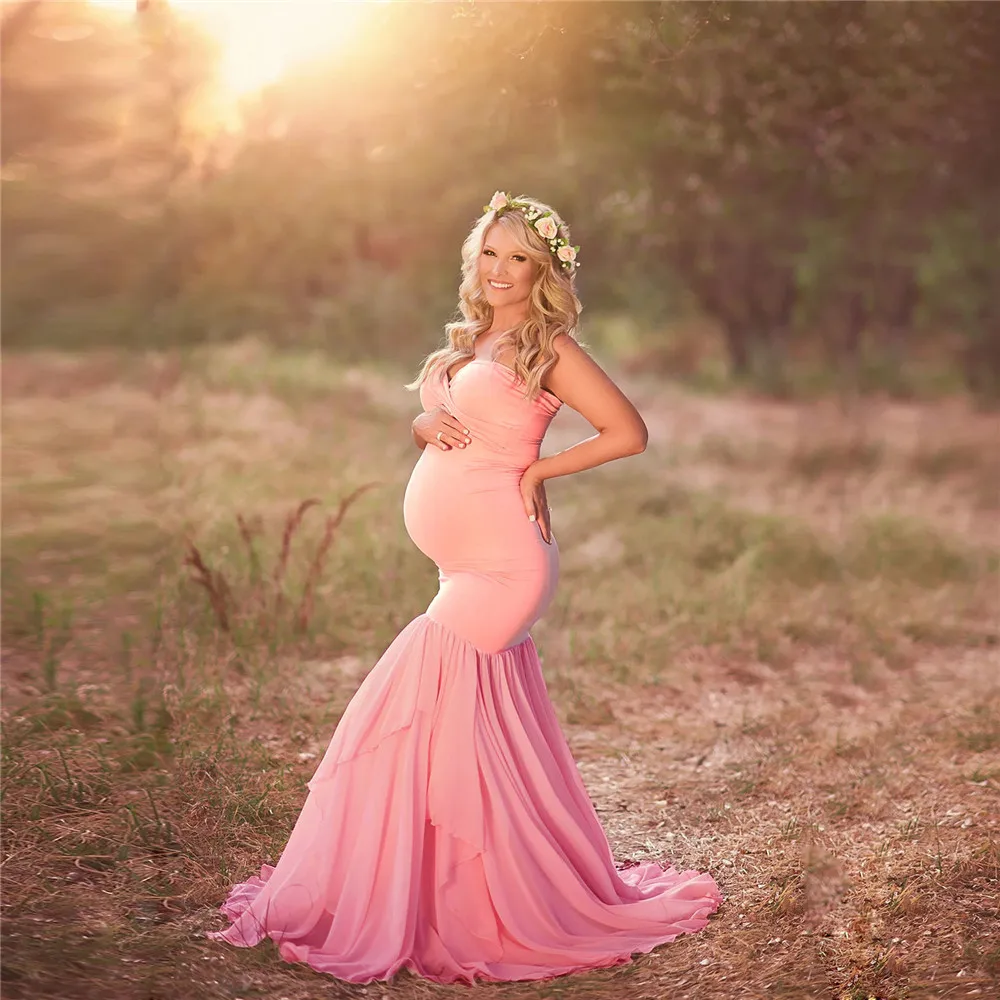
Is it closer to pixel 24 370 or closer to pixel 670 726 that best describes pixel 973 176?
pixel 670 726

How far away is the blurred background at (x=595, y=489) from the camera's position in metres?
4.66

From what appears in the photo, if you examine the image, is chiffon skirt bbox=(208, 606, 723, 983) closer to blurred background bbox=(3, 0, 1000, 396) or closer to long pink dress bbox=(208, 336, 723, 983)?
long pink dress bbox=(208, 336, 723, 983)

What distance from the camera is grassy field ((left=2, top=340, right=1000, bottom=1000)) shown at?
4.18 metres

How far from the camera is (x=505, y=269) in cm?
416

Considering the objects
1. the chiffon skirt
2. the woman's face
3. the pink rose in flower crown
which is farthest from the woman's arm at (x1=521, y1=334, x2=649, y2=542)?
the chiffon skirt

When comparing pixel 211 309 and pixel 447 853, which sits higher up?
pixel 211 309

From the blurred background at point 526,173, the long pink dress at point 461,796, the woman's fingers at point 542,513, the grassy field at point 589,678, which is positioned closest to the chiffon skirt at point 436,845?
the long pink dress at point 461,796

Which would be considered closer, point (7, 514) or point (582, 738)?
point (582, 738)

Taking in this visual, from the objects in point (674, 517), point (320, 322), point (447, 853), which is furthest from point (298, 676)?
point (320, 322)

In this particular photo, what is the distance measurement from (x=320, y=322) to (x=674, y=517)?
13591 millimetres

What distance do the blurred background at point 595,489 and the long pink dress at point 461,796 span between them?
14 cm

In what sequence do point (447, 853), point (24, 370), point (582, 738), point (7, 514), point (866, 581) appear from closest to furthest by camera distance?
point (447, 853) < point (582, 738) < point (866, 581) < point (7, 514) < point (24, 370)

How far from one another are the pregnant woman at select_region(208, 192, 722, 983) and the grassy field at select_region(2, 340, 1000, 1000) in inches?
6.3

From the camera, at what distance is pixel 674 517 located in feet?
37.3
